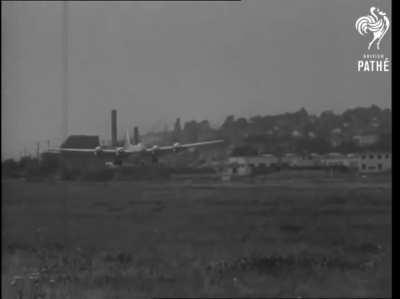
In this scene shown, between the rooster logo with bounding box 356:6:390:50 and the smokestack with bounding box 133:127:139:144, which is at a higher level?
the rooster logo with bounding box 356:6:390:50

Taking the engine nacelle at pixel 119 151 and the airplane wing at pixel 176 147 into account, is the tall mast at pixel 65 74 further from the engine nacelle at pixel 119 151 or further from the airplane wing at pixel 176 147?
the airplane wing at pixel 176 147

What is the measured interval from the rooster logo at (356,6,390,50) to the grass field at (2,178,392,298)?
0.57m

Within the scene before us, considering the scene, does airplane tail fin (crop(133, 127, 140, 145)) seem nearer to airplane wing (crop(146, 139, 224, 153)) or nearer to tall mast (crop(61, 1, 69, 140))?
airplane wing (crop(146, 139, 224, 153))

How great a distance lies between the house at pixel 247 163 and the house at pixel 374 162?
0.34 m

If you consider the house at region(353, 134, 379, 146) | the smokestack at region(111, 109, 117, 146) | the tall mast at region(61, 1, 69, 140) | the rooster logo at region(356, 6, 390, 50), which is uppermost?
the rooster logo at region(356, 6, 390, 50)

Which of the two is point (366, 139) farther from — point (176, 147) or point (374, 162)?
point (176, 147)

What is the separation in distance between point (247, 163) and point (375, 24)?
75cm

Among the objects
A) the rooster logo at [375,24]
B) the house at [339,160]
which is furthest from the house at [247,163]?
the rooster logo at [375,24]

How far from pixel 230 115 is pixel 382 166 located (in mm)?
635

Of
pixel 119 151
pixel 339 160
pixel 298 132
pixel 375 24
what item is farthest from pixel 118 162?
pixel 375 24

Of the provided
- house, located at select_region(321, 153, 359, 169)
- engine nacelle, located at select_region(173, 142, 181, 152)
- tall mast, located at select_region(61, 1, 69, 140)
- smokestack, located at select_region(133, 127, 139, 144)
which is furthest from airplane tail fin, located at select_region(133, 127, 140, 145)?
house, located at select_region(321, 153, 359, 169)

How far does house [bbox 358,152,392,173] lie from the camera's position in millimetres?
5586

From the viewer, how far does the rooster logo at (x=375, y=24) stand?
5566 mm

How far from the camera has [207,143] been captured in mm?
5586
